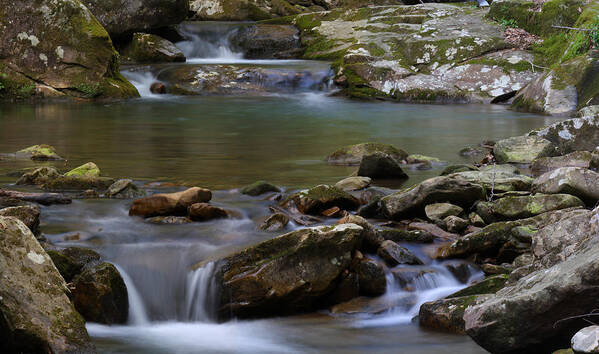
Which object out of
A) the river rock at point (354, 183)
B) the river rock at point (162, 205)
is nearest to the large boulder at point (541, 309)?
the river rock at point (162, 205)

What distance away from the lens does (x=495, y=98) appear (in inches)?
654

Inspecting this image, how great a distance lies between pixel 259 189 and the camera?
22.9 feet

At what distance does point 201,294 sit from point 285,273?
2.06 feet

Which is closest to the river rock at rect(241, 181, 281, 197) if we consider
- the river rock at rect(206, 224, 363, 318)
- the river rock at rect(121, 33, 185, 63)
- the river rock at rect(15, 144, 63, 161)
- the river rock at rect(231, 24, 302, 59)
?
the river rock at rect(206, 224, 363, 318)

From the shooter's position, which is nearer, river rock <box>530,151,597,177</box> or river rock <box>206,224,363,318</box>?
river rock <box>206,224,363,318</box>

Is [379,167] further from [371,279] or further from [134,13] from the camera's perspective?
[134,13]

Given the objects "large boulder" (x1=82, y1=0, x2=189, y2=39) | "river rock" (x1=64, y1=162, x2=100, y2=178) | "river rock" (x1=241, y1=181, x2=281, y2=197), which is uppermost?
"large boulder" (x1=82, y1=0, x2=189, y2=39)

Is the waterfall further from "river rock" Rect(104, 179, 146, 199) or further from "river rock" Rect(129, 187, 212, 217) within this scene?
"river rock" Rect(104, 179, 146, 199)

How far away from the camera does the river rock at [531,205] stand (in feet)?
18.7

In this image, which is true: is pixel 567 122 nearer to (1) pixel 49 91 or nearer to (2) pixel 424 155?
(2) pixel 424 155

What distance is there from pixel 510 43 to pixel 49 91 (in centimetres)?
1170

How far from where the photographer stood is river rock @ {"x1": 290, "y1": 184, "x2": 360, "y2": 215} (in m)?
6.30

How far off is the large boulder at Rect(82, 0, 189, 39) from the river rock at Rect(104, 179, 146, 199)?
1456 cm

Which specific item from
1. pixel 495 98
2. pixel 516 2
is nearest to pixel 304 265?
pixel 495 98
